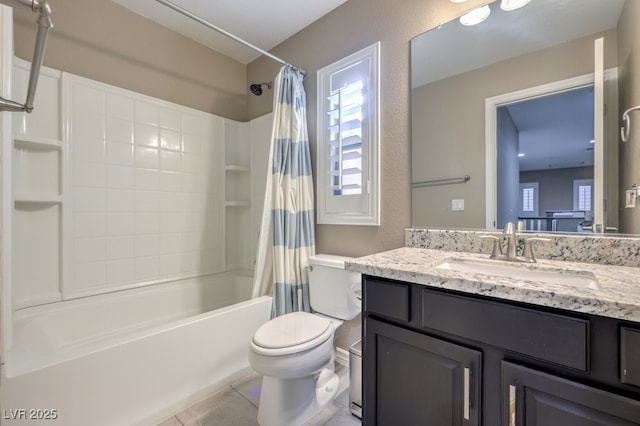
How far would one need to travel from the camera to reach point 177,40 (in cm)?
221

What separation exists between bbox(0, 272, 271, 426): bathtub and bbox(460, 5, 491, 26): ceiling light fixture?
193 centimetres

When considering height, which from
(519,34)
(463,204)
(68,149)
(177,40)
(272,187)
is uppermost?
(177,40)

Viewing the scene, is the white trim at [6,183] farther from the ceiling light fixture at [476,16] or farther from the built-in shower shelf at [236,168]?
the ceiling light fixture at [476,16]

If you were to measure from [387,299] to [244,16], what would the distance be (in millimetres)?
2157

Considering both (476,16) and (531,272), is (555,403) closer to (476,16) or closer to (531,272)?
(531,272)

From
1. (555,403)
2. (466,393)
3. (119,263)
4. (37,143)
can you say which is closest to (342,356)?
(466,393)

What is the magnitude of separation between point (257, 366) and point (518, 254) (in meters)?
1.22

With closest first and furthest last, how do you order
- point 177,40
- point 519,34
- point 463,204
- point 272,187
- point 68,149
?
point 519,34, point 463,204, point 68,149, point 272,187, point 177,40

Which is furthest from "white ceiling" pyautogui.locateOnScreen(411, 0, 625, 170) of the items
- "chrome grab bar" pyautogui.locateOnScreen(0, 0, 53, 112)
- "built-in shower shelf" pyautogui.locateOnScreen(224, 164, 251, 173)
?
"built-in shower shelf" pyautogui.locateOnScreen(224, 164, 251, 173)

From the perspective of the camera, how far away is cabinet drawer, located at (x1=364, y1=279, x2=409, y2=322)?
2.91 feet

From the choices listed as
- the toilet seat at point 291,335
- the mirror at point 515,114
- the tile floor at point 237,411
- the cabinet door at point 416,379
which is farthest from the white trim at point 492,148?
the tile floor at point 237,411

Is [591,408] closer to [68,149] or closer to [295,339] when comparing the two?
[295,339]

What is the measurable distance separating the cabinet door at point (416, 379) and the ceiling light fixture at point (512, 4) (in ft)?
4.74

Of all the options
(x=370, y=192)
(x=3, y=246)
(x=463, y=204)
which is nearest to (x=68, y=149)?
(x=3, y=246)
